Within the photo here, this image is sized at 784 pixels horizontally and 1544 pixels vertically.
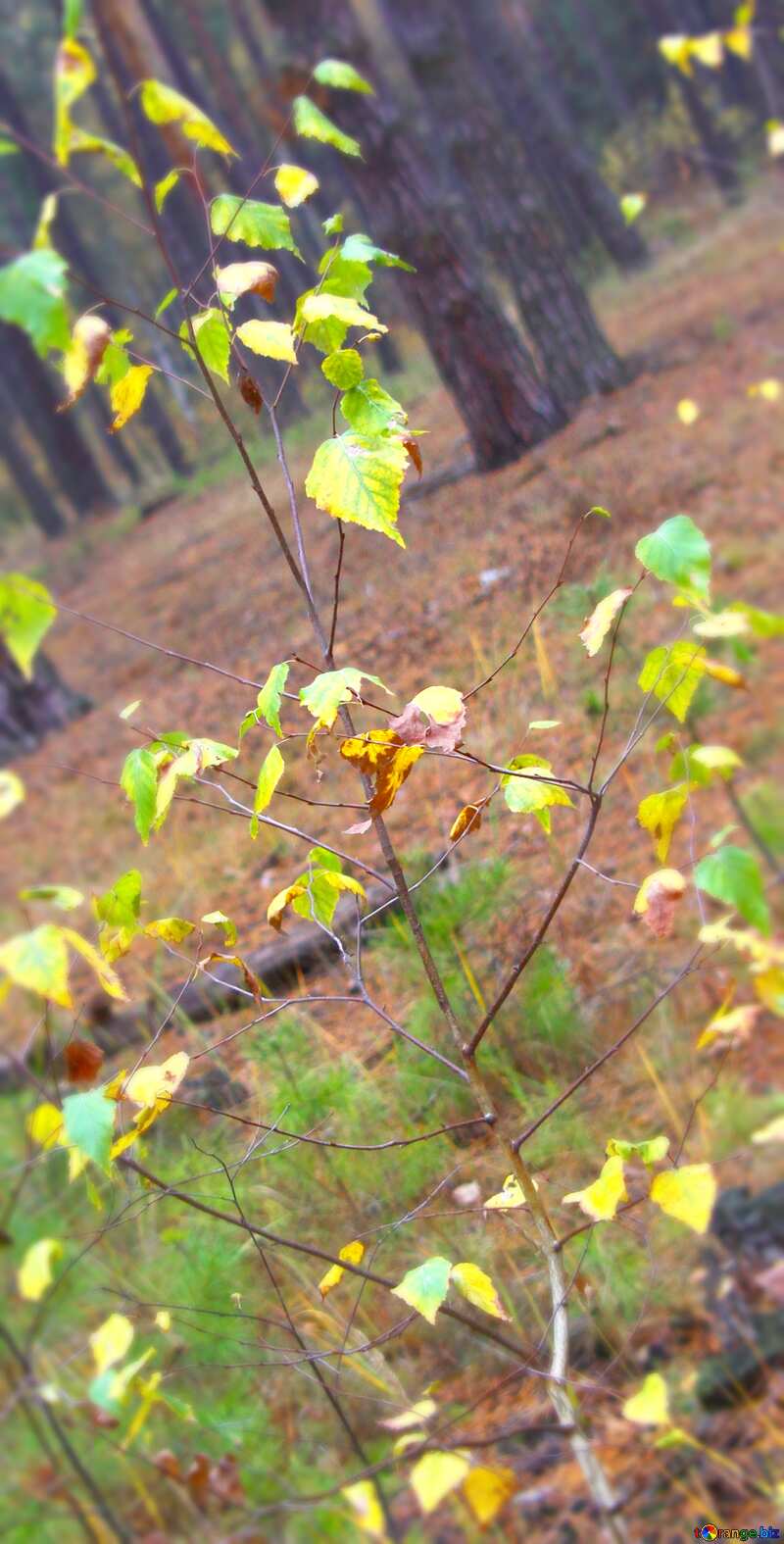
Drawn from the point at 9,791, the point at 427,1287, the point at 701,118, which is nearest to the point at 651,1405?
the point at 427,1287

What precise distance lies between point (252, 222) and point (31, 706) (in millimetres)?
5225

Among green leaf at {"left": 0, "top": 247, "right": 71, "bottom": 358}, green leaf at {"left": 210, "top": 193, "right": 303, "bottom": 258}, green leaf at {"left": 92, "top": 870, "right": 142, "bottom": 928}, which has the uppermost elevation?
green leaf at {"left": 210, "top": 193, "right": 303, "bottom": 258}

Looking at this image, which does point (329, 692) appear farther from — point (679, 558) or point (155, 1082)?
point (155, 1082)

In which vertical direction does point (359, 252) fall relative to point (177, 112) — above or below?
below

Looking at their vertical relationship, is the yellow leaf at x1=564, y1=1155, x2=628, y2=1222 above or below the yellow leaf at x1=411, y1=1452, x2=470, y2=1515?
above

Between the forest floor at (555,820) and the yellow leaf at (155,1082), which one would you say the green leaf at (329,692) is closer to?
the forest floor at (555,820)

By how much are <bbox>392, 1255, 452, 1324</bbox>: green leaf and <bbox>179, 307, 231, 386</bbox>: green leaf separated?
960mm

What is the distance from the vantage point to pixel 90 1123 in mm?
1070

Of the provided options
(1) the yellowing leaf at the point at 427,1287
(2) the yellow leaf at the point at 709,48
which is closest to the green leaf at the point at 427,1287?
(1) the yellowing leaf at the point at 427,1287

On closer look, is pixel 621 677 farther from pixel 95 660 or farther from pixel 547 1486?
pixel 95 660

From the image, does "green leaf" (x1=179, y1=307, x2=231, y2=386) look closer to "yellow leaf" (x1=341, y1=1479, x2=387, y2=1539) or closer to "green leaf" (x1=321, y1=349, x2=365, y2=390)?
"green leaf" (x1=321, y1=349, x2=365, y2=390)

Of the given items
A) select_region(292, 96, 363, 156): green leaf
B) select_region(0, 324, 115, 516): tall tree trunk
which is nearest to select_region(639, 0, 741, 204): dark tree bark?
select_region(0, 324, 115, 516): tall tree trunk

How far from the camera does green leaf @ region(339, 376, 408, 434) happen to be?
1208mm

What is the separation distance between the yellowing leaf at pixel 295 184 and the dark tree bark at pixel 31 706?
4.89 m
